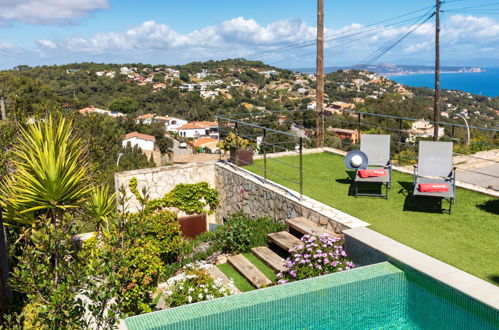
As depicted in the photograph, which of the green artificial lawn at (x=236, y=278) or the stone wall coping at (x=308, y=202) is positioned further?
the stone wall coping at (x=308, y=202)

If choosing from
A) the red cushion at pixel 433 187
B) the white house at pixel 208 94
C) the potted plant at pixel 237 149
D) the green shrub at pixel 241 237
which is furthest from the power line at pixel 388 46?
the white house at pixel 208 94

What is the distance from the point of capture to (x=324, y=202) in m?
7.08

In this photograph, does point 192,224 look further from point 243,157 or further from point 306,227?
point 306,227

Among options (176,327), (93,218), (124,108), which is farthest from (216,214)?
(124,108)

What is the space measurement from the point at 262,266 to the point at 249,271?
13.8 inches

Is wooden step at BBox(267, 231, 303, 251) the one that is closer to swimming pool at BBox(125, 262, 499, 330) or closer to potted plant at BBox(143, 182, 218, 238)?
swimming pool at BBox(125, 262, 499, 330)

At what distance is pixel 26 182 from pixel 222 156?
6.53 m

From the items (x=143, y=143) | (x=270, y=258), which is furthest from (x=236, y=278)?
(x=143, y=143)

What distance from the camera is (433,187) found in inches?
245

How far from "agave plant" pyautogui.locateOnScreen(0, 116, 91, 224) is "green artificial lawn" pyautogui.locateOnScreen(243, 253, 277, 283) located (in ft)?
9.15

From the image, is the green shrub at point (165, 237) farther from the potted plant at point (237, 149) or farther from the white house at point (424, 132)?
the white house at point (424, 132)

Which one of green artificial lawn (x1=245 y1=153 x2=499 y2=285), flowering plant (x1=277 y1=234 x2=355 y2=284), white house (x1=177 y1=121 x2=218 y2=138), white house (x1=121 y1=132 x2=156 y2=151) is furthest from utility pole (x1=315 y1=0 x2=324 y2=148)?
white house (x1=177 y1=121 x2=218 y2=138)

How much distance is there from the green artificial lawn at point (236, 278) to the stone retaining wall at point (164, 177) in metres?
→ 4.24

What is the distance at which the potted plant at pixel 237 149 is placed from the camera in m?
10.2
